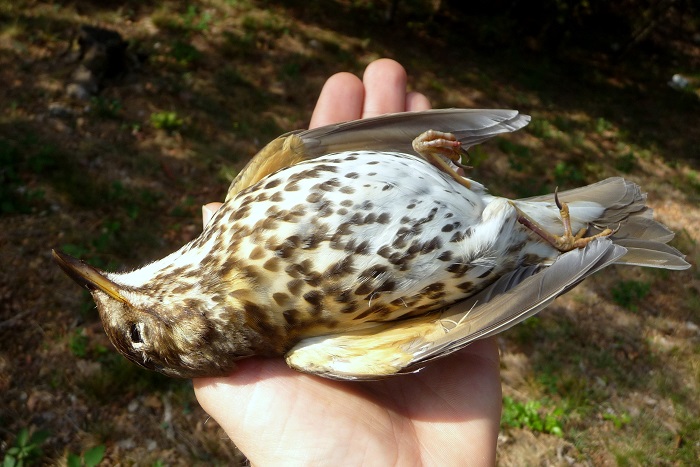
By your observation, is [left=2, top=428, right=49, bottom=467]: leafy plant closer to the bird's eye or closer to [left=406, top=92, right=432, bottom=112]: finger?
the bird's eye

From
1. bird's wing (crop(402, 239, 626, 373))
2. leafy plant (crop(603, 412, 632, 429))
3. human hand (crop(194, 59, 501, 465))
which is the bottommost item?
leafy plant (crop(603, 412, 632, 429))

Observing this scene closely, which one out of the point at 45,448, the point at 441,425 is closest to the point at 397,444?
the point at 441,425

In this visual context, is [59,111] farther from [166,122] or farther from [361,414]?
[361,414]

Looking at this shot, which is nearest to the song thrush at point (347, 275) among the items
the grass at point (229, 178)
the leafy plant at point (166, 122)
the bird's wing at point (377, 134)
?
the bird's wing at point (377, 134)

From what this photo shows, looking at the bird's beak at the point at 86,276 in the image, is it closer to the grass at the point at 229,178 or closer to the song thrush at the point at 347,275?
the song thrush at the point at 347,275

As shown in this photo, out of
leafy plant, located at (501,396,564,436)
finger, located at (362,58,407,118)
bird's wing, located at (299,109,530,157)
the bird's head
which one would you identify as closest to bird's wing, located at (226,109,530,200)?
bird's wing, located at (299,109,530,157)

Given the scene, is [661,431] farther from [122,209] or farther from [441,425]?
[122,209]
